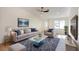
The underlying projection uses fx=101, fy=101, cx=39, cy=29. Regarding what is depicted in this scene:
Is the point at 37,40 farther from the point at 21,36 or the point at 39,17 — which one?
the point at 39,17

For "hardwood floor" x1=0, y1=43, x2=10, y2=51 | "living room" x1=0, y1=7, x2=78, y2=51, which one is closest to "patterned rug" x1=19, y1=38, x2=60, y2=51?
"living room" x1=0, y1=7, x2=78, y2=51

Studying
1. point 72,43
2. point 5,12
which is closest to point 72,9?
point 72,43

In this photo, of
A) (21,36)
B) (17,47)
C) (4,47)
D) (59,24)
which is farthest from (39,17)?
(4,47)

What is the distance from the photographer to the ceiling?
6.69 ft

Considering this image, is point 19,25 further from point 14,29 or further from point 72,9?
point 72,9

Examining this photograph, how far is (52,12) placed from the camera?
2.05m

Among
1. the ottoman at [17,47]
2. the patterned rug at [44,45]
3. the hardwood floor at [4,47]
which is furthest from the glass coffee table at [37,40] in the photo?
the hardwood floor at [4,47]

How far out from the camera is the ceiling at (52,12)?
6.69ft

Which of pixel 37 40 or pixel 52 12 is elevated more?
pixel 52 12

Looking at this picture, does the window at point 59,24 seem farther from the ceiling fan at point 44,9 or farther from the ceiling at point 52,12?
the ceiling fan at point 44,9

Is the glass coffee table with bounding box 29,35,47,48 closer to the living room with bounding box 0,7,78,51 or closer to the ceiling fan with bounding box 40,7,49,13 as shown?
the living room with bounding box 0,7,78,51

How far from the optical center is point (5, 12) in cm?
202

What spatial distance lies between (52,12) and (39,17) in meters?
0.28
